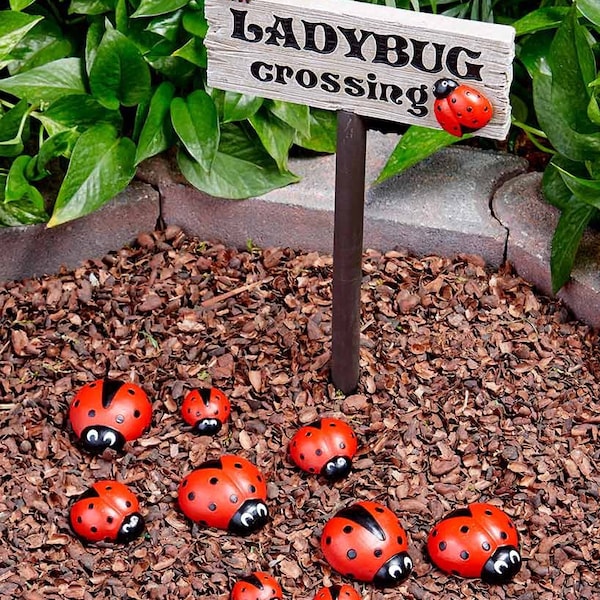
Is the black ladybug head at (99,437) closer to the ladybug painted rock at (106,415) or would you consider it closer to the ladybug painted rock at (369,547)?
the ladybug painted rock at (106,415)

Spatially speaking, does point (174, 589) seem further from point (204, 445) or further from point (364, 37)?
point (364, 37)

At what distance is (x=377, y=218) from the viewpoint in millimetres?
3053

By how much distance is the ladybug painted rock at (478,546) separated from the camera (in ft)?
7.52

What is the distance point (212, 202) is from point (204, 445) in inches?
31.1

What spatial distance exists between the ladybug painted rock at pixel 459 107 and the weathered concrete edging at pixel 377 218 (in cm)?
84

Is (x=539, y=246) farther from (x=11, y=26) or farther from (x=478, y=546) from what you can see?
(x=11, y=26)

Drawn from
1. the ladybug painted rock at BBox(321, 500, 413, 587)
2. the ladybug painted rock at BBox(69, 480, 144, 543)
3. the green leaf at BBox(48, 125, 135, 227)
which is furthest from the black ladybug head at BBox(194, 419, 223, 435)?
the green leaf at BBox(48, 125, 135, 227)

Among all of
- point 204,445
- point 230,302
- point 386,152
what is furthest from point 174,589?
point 386,152

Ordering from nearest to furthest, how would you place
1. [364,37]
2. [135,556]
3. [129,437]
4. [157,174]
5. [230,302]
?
[364,37]
[135,556]
[129,437]
[230,302]
[157,174]

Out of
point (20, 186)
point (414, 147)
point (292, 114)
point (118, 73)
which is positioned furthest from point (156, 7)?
point (414, 147)

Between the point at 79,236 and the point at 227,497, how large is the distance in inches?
40.9

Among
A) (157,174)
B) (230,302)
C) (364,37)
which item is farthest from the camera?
(157,174)

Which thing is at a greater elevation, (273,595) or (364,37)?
(364,37)

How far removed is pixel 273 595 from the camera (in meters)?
2.26
